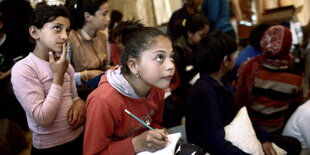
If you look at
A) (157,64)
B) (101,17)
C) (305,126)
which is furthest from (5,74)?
(305,126)

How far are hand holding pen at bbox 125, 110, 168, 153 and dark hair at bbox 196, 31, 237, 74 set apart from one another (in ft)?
2.55

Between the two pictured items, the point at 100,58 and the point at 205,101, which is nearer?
the point at 100,58

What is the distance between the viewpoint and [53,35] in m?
0.96

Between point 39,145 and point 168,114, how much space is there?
1.37 m

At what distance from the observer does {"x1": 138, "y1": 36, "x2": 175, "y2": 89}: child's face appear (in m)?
0.96

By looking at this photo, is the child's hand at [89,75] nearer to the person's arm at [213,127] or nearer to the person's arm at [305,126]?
the person's arm at [213,127]

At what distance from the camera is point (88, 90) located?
119 centimetres

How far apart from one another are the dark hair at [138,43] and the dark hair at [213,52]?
0.64 meters

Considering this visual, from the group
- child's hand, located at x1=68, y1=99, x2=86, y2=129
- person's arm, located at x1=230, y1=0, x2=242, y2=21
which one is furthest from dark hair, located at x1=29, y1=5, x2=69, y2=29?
person's arm, located at x1=230, y1=0, x2=242, y2=21

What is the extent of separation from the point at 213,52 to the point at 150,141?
87 cm

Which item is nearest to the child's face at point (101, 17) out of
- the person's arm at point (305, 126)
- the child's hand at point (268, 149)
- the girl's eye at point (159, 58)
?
the girl's eye at point (159, 58)

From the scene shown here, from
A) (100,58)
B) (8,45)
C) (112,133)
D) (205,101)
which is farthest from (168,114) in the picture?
(8,45)

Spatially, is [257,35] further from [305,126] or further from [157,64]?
[157,64]

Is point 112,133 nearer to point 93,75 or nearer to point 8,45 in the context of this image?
point 93,75
